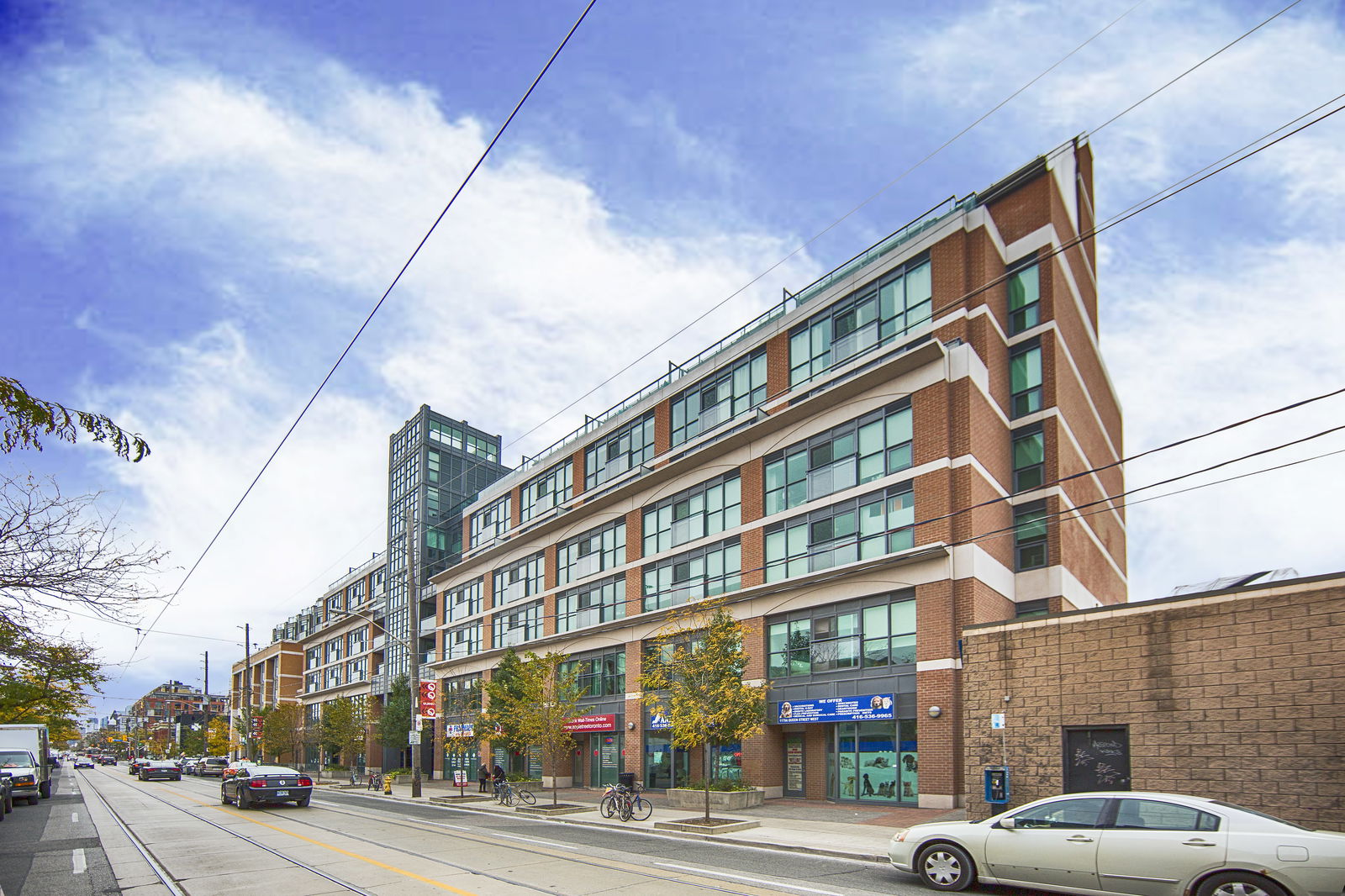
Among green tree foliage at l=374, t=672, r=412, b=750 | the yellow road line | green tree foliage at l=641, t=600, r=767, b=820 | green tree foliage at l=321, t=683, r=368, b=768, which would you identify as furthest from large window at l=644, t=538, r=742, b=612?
green tree foliage at l=321, t=683, r=368, b=768

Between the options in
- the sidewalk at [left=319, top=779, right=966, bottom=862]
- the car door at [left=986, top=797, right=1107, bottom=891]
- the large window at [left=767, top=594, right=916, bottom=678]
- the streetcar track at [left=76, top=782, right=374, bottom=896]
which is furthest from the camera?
the large window at [left=767, top=594, right=916, bottom=678]

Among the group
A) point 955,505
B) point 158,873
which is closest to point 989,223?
point 955,505

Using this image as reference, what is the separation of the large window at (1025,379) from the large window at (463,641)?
3352 centimetres

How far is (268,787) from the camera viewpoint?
29.0m

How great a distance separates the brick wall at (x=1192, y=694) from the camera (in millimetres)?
15141

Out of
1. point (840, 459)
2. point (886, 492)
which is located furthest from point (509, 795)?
point (886, 492)

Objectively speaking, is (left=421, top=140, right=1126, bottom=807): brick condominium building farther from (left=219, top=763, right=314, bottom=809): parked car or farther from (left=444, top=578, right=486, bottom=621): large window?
(left=444, top=578, right=486, bottom=621): large window

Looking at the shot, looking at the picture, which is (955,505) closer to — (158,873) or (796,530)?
(796,530)

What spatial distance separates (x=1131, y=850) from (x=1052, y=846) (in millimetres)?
985

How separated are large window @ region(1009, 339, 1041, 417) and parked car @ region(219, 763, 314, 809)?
25120 millimetres

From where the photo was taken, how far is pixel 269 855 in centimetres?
1647

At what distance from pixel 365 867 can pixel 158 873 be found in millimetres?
3165

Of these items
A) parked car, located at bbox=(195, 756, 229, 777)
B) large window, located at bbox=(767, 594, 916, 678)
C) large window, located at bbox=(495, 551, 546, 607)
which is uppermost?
large window, located at bbox=(495, 551, 546, 607)

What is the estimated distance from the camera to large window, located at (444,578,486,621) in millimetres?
53938
